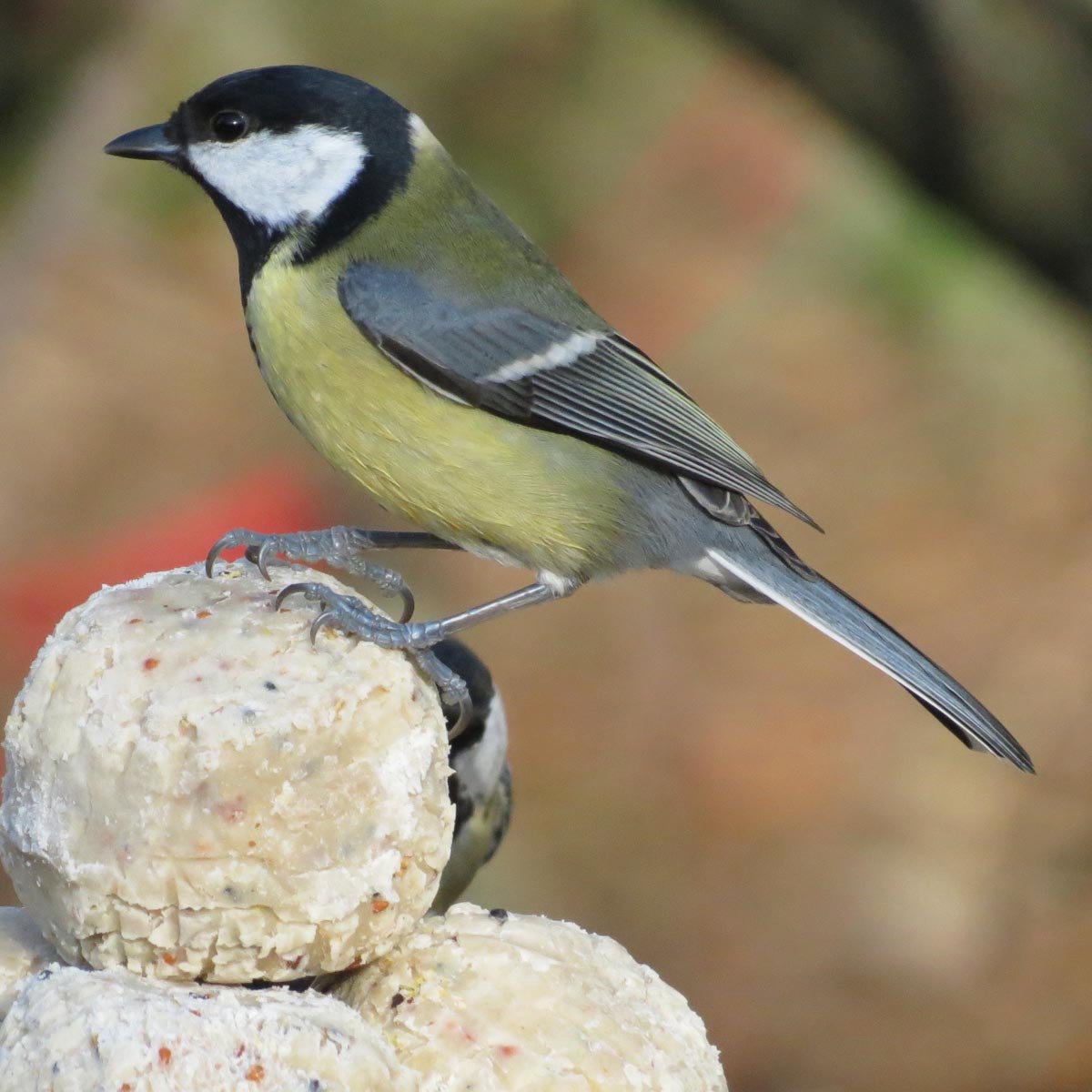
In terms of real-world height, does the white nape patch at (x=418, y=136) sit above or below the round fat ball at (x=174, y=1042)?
above

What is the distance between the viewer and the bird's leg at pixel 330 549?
3.50ft

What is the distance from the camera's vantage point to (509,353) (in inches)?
49.8

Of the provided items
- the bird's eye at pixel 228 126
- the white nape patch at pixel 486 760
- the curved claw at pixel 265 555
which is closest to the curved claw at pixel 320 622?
the curved claw at pixel 265 555

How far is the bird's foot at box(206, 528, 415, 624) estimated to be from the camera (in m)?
1.07

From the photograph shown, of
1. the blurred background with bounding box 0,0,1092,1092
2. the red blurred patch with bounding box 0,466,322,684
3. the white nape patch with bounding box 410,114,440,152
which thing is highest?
the white nape patch with bounding box 410,114,440,152

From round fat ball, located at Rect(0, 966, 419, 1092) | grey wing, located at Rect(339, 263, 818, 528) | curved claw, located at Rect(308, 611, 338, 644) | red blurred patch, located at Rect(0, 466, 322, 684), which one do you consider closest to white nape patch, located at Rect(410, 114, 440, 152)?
grey wing, located at Rect(339, 263, 818, 528)

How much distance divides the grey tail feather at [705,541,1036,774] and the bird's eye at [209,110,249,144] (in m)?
0.58

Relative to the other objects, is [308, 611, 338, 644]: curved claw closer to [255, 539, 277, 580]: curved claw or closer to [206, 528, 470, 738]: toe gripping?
[206, 528, 470, 738]: toe gripping

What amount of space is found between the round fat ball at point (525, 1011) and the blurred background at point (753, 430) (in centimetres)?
146

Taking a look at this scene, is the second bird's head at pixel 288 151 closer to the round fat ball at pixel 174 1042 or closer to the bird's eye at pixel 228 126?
the bird's eye at pixel 228 126

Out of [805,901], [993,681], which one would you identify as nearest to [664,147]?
[993,681]

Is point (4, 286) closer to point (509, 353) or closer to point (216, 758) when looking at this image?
point (509, 353)

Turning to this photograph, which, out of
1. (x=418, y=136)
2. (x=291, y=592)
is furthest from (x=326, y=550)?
(x=418, y=136)

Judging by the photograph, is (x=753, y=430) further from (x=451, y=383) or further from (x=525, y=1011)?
(x=525, y=1011)
